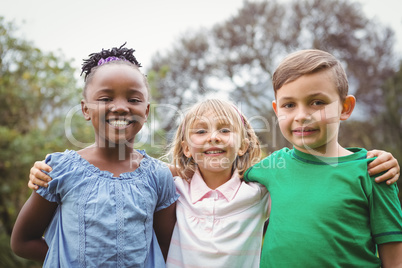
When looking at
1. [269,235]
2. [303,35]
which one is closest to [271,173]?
[269,235]

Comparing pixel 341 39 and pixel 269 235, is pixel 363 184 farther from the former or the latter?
pixel 341 39

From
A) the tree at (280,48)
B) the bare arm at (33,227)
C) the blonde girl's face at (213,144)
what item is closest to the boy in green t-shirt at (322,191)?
the blonde girl's face at (213,144)

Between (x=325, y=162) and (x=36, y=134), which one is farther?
(x=36, y=134)

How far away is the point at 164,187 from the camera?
199 cm

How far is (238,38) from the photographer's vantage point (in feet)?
44.1

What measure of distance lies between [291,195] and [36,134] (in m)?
5.78

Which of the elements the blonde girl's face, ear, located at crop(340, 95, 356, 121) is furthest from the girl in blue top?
ear, located at crop(340, 95, 356, 121)

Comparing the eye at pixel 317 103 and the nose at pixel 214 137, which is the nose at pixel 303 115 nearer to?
the eye at pixel 317 103

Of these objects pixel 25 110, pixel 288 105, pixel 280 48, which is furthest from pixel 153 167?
pixel 280 48

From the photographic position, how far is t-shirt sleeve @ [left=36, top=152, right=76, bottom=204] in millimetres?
1745

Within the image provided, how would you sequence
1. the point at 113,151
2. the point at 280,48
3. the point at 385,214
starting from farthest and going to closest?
the point at 280,48, the point at 113,151, the point at 385,214

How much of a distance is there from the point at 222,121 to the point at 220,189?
0.44 meters

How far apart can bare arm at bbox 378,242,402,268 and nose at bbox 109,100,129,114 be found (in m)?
1.44

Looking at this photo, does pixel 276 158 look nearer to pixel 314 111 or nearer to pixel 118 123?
pixel 314 111
